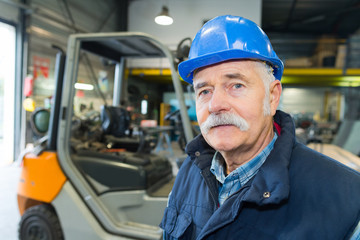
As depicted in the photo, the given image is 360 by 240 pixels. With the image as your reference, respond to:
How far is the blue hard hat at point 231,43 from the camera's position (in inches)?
40.7

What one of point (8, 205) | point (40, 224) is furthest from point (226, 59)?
point (8, 205)

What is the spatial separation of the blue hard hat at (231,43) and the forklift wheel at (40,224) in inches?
94.1

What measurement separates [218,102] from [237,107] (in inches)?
3.3

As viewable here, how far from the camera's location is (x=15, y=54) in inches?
275

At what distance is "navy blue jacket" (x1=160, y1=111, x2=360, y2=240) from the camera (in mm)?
795

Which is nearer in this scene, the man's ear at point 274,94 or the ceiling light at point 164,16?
the man's ear at point 274,94

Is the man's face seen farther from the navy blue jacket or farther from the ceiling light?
the ceiling light

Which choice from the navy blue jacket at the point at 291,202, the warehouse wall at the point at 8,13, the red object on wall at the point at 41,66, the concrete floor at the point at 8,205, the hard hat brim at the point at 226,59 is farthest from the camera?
the red object on wall at the point at 41,66

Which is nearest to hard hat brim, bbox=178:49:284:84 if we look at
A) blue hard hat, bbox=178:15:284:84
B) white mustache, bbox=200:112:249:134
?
blue hard hat, bbox=178:15:284:84

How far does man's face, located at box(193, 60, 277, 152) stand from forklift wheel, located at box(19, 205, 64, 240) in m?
2.29

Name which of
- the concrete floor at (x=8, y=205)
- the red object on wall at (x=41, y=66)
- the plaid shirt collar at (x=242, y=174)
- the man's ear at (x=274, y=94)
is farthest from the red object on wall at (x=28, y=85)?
the man's ear at (x=274, y=94)

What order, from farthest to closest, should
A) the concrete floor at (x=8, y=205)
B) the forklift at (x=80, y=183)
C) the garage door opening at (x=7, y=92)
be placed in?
the garage door opening at (x=7, y=92) → the concrete floor at (x=8, y=205) → the forklift at (x=80, y=183)

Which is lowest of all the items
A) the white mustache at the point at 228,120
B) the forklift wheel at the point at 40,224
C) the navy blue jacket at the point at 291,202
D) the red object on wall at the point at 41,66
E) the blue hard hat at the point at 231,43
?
the forklift wheel at the point at 40,224

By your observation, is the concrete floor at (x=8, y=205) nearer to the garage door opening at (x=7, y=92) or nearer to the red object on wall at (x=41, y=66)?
the garage door opening at (x=7, y=92)
